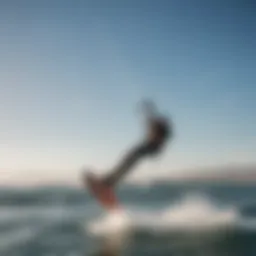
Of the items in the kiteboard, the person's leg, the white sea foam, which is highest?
the person's leg

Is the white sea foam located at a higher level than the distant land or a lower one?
lower

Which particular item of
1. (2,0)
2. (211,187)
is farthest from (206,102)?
(2,0)

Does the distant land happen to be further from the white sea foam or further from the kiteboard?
the kiteboard

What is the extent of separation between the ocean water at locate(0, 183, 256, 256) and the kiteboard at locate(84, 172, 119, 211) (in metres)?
0.02

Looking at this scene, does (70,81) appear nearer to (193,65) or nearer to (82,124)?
(82,124)

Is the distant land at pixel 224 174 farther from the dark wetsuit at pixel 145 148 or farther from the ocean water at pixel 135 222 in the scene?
the dark wetsuit at pixel 145 148

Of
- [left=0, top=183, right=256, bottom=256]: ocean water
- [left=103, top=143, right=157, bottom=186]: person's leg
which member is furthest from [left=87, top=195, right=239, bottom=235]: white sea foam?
[left=103, top=143, right=157, bottom=186]: person's leg

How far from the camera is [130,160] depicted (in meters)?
1.45

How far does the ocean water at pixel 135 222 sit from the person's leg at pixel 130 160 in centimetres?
6

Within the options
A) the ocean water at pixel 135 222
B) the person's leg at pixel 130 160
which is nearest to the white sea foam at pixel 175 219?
the ocean water at pixel 135 222

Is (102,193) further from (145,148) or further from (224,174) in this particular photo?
(224,174)

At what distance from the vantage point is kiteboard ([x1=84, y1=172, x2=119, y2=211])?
4.67 feet

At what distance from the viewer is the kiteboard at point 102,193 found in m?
1.42

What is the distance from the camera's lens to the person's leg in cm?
145
